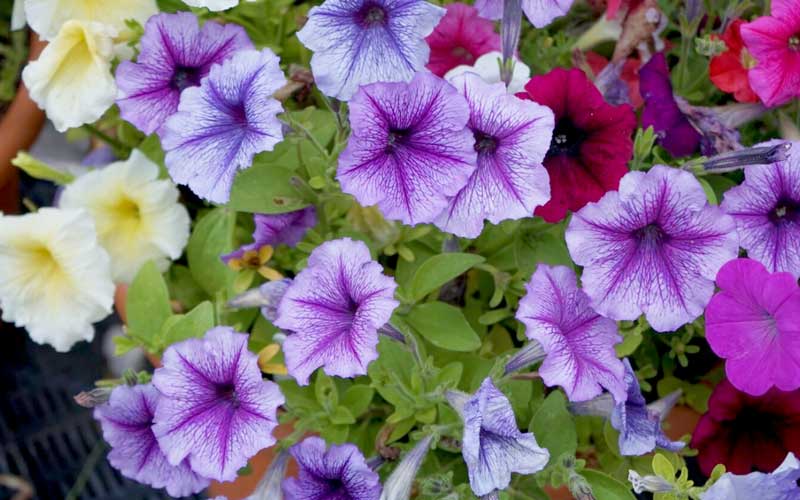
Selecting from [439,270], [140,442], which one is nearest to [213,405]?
[140,442]

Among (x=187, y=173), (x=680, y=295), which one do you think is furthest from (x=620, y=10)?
(x=187, y=173)

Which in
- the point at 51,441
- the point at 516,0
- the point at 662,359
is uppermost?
the point at 516,0

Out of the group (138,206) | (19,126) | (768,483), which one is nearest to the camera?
(768,483)

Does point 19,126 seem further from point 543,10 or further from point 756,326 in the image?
point 756,326

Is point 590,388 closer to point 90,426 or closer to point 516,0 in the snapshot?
point 516,0

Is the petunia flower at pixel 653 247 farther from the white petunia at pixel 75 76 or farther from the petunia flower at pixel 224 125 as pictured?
the white petunia at pixel 75 76

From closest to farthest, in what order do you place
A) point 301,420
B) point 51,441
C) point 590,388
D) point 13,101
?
point 590,388 < point 301,420 < point 13,101 < point 51,441
